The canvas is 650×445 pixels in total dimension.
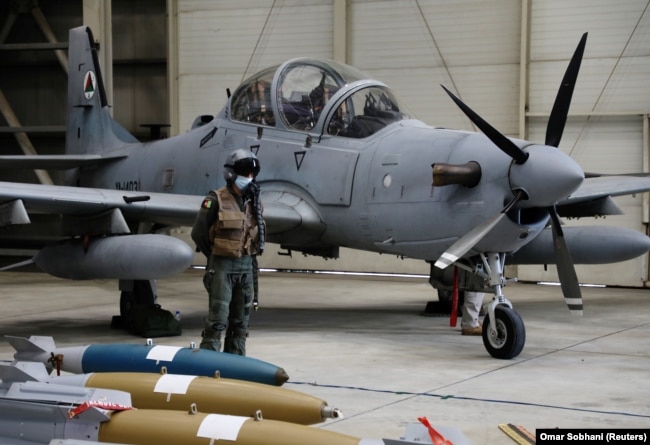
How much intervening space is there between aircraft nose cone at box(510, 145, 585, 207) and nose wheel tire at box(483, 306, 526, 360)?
0.97 m

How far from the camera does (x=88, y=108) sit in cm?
1421

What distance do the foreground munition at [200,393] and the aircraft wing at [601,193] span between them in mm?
6881

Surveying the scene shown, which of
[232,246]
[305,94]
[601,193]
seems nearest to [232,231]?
[232,246]

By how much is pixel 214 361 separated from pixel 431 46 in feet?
39.2

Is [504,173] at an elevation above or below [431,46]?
below

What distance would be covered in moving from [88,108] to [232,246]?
23.3 feet

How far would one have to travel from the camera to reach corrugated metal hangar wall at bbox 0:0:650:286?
52.9 ft

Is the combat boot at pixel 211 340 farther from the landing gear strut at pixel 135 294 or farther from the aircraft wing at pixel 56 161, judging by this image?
the aircraft wing at pixel 56 161

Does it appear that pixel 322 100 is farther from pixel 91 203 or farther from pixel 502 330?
pixel 502 330

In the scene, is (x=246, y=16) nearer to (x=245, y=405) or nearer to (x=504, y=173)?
(x=504, y=173)

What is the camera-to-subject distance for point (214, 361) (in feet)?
21.3

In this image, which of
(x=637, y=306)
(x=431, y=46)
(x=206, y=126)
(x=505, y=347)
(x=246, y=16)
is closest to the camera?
(x=505, y=347)

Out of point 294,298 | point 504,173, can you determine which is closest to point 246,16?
point 294,298

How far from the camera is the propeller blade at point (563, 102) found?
29.7 feet
